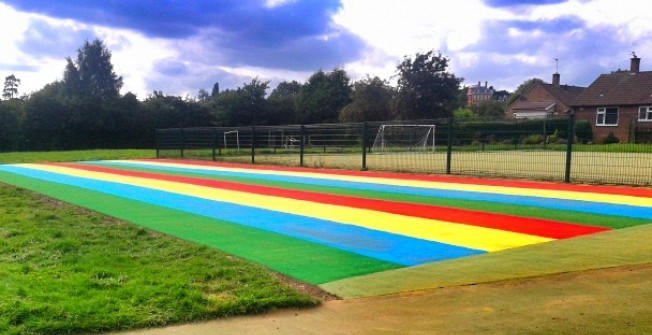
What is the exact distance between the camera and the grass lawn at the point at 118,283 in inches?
170

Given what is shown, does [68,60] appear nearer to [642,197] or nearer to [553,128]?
[553,128]

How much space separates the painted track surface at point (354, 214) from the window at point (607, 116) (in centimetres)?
3944

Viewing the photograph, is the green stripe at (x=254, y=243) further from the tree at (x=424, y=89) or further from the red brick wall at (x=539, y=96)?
the red brick wall at (x=539, y=96)

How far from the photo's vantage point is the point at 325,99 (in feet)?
210

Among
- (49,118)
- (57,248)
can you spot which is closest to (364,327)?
(57,248)

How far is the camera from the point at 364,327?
4215mm

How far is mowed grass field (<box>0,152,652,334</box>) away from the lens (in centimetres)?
417

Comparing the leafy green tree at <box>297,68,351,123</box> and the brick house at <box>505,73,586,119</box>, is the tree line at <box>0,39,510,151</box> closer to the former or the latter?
the leafy green tree at <box>297,68,351,123</box>

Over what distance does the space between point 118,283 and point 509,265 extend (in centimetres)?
393

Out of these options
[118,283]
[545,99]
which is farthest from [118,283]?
[545,99]

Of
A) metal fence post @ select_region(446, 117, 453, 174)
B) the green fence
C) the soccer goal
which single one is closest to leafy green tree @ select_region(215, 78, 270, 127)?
the green fence

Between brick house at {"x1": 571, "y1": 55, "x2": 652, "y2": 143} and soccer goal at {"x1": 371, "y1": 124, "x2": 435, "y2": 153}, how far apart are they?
88.2ft

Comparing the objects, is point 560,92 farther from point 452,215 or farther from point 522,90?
point 452,215

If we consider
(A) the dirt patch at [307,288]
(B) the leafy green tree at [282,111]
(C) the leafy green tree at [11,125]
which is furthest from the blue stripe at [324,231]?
(B) the leafy green tree at [282,111]
